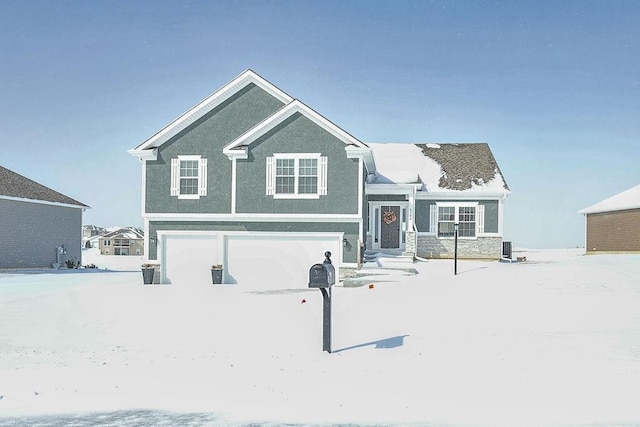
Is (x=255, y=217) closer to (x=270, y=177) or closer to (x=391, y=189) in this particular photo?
(x=270, y=177)

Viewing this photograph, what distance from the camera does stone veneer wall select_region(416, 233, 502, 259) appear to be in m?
27.6

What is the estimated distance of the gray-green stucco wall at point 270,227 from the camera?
69.6 ft

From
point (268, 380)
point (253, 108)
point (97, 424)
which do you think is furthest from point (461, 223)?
point (97, 424)

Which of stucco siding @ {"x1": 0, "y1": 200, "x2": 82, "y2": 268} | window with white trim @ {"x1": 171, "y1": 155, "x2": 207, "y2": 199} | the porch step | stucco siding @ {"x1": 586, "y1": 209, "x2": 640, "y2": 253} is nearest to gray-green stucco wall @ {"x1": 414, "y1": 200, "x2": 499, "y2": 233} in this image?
the porch step

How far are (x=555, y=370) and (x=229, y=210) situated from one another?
16.5m

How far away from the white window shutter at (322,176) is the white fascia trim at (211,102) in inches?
138

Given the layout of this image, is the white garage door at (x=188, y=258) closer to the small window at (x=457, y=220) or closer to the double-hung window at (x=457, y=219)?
the double-hung window at (x=457, y=219)

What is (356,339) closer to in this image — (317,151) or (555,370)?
(555,370)

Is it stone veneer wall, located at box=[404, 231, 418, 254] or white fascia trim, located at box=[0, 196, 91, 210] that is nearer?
stone veneer wall, located at box=[404, 231, 418, 254]

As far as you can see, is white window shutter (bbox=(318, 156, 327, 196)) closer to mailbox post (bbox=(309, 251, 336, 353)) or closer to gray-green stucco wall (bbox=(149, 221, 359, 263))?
gray-green stucco wall (bbox=(149, 221, 359, 263))

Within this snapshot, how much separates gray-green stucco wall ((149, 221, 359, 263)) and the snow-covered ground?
595 centimetres

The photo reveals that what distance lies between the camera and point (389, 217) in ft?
87.0

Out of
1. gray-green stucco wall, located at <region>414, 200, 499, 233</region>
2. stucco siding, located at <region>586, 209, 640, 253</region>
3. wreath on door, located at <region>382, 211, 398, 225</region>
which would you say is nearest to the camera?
wreath on door, located at <region>382, 211, 398, 225</region>

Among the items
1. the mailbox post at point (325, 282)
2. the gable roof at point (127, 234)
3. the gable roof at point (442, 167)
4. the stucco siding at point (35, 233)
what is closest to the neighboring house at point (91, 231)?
the gable roof at point (127, 234)
